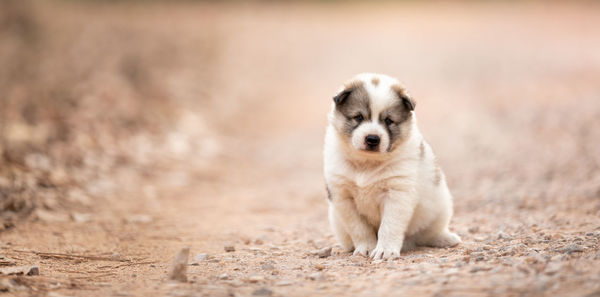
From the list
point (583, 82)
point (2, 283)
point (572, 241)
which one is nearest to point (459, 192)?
point (572, 241)

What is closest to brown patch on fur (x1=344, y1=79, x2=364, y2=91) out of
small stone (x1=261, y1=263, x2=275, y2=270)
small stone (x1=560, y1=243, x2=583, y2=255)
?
small stone (x1=261, y1=263, x2=275, y2=270)

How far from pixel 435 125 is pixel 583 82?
11.9 feet

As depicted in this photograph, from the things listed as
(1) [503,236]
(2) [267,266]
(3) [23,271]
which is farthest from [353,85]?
(3) [23,271]

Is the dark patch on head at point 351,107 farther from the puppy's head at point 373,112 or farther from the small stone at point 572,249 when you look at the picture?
the small stone at point 572,249

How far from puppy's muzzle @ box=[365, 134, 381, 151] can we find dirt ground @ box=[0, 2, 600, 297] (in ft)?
3.07

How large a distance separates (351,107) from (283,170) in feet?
18.7

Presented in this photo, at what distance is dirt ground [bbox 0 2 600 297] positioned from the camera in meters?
4.29

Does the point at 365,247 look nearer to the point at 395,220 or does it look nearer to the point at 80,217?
the point at 395,220

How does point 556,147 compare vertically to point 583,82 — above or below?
below

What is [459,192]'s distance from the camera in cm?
816

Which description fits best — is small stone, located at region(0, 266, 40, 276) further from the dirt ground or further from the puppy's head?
the puppy's head

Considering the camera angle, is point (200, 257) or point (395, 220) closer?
point (395, 220)

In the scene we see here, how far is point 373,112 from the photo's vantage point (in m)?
5.02

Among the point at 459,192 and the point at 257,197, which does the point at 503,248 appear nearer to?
the point at 459,192
